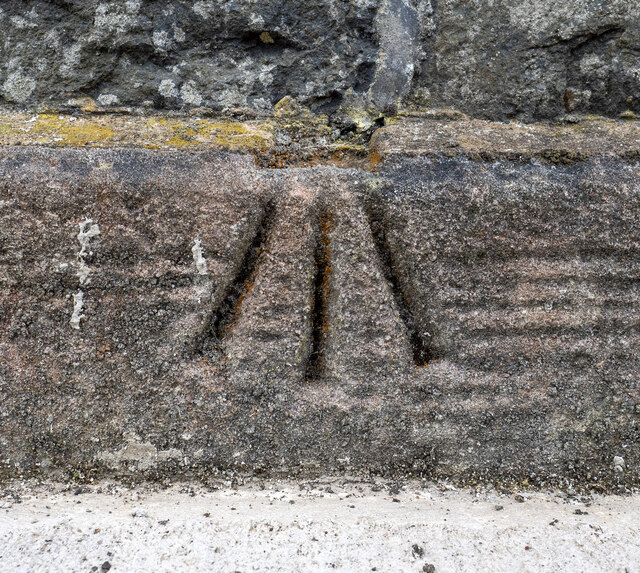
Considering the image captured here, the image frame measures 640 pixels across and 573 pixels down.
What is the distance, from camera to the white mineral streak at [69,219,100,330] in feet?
3.57

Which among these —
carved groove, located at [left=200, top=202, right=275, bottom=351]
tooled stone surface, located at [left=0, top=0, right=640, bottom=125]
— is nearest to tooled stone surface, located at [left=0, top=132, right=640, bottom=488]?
carved groove, located at [left=200, top=202, right=275, bottom=351]

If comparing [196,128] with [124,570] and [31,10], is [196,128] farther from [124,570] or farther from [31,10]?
[124,570]

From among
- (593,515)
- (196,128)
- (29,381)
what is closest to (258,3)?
(196,128)

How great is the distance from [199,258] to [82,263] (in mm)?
238

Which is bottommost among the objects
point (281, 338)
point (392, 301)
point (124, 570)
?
point (124, 570)

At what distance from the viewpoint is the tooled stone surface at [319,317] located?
3.60ft

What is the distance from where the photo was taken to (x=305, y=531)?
99 cm

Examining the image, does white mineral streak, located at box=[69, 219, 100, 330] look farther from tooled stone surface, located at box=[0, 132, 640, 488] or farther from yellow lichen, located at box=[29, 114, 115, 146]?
yellow lichen, located at box=[29, 114, 115, 146]

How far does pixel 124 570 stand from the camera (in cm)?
91

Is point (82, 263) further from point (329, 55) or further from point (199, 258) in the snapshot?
point (329, 55)

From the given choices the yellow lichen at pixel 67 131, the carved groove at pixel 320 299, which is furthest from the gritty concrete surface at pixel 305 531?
the yellow lichen at pixel 67 131

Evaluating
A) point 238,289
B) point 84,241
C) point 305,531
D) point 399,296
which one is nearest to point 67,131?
point 84,241

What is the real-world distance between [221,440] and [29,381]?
0.42 meters

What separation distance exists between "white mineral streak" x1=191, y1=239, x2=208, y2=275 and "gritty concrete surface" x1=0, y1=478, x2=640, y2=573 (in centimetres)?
47
